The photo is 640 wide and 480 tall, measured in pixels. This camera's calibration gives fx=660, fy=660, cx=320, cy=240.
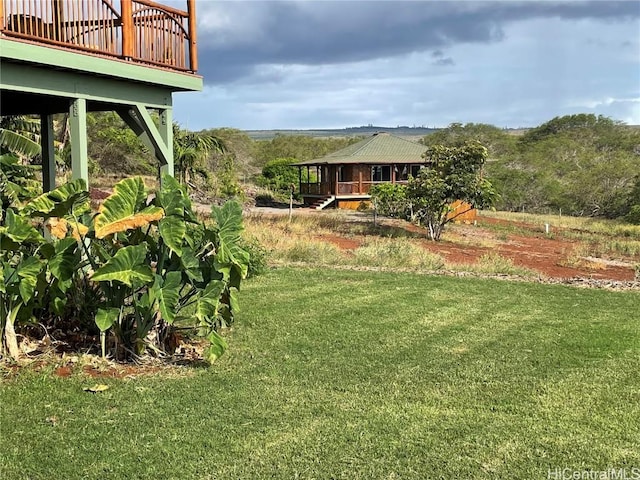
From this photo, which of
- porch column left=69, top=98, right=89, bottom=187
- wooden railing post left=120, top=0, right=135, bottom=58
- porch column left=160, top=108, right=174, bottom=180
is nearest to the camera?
porch column left=69, top=98, right=89, bottom=187

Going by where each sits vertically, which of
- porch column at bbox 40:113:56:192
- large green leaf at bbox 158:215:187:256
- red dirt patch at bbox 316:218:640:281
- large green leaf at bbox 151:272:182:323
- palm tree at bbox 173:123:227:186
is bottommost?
red dirt patch at bbox 316:218:640:281

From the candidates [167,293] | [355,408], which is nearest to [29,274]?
[167,293]

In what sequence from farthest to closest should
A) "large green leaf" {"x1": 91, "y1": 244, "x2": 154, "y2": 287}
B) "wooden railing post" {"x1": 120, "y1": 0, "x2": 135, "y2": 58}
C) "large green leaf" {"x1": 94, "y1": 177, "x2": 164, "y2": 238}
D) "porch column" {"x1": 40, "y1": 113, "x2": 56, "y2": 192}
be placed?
"porch column" {"x1": 40, "y1": 113, "x2": 56, "y2": 192}, "wooden railing post" {"x1": 120, "y1": 0, "x2": 135, "y2": 58}, "large green leaf" {"x1": 94, "y1": 177, "x2": 164, "y2": 238}, "large green leaf" {"x1": 91, "y1": 244, "x2": 154, "y2": 287}

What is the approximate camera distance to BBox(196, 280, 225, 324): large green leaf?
5504 millimetres

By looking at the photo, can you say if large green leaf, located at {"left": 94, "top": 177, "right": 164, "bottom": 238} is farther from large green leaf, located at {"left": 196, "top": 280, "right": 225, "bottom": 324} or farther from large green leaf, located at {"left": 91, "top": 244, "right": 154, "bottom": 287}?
large green leaf, located at {"left": 196, "top": 280, "right": 225, "bottom": 324}

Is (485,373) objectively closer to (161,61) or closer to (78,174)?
(78,174)

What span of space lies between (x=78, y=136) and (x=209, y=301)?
266cm

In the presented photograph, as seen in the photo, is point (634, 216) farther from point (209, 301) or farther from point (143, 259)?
point (143, 259)

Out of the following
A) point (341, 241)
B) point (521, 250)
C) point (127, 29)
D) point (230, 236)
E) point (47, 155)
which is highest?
point (127, 29)

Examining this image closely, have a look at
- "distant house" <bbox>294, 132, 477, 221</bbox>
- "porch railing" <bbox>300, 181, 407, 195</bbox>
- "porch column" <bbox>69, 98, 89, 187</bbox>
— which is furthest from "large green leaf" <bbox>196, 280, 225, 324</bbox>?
"porch railing" <bbox>300, 181, 407, 195</bbox>

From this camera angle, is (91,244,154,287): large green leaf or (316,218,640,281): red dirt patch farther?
(316,218,640,281): red dirt patch

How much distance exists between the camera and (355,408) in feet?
15.7

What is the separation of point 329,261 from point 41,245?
8.65 meters

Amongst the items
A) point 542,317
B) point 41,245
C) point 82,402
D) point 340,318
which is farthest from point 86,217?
point 542,317
